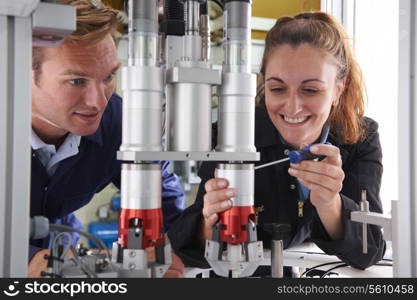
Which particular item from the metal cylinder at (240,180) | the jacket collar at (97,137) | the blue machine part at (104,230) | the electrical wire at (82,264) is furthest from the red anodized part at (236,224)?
the blue machine part at (104,230)

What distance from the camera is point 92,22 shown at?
138 cm

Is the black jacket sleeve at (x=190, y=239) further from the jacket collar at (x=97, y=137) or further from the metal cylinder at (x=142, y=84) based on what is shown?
the metal cylinder at (x=142, y=84)

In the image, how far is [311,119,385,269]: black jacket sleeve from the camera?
1.37 m

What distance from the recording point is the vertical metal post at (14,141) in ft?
2.50

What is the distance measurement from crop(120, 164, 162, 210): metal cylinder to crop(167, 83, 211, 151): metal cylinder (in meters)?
0.08

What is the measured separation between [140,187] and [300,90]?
33.7 inches

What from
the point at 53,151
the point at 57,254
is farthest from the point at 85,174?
the point at 57,254

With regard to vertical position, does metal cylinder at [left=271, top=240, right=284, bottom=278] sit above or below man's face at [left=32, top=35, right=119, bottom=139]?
below

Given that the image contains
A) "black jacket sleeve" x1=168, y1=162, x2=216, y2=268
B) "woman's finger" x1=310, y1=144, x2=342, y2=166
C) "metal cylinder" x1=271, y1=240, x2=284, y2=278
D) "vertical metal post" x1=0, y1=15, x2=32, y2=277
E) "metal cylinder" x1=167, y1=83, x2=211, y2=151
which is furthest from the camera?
"black jacket sleeve" x1=168, y1=162, x2=216, y2=268

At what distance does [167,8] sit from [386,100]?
110 cm

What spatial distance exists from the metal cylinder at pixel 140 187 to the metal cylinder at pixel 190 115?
0.08m

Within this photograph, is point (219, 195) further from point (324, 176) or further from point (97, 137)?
point (97, 137)

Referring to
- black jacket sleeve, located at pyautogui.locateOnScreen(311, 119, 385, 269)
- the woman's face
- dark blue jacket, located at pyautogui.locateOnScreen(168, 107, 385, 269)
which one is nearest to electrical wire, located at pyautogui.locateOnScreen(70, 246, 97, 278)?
dark blue jacket, located at pyautogui.locateOnScreen(168, 107, 385, 269)

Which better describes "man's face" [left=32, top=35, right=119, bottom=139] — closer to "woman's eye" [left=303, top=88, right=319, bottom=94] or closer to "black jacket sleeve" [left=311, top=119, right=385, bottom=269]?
"woman's eye" [left=303, top=88, right=319, bottom=94]
